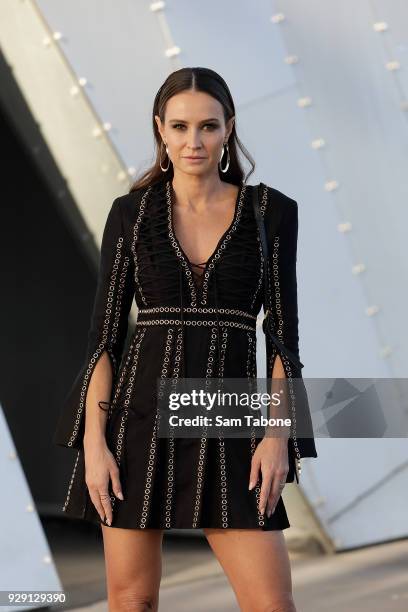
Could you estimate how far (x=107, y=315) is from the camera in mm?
2572

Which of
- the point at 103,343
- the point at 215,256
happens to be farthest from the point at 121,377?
the point at 215,256

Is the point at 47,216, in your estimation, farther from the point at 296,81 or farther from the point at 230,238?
the point at 230,238

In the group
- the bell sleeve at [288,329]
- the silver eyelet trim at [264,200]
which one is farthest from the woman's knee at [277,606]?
the silver eyelet trim at [264,200]

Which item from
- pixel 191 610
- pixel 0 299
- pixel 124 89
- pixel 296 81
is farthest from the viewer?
pixel 0 299

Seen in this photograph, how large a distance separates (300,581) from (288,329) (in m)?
2.49

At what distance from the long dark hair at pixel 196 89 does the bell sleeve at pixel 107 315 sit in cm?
15

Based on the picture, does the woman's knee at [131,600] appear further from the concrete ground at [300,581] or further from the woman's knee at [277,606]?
the concrete ground at [300,581]

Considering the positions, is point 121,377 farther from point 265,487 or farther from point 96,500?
point 265,487

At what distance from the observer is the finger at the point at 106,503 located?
2.43 m

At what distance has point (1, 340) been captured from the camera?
24.5 ft

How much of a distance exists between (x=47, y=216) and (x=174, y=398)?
5218 mm

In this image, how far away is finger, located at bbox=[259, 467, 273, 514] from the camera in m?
2.41

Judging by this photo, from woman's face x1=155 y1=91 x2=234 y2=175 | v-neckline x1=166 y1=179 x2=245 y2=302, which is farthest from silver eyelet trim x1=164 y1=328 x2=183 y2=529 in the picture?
woman's face x1=155 y1=91 x2=234 y2=175

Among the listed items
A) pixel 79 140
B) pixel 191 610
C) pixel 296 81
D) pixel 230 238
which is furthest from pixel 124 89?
pixel 230 238
